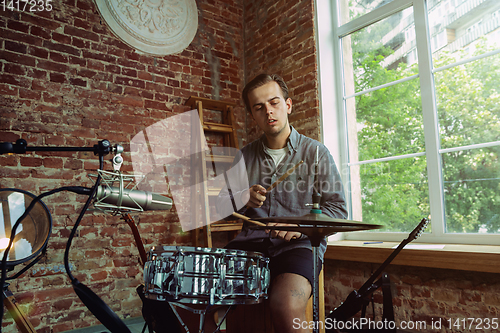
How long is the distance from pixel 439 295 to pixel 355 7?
2268 mm

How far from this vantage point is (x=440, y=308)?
2.01 meters

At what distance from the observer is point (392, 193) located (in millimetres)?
2475

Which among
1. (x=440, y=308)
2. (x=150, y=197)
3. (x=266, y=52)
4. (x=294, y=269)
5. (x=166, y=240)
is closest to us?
(x=150, y=197)

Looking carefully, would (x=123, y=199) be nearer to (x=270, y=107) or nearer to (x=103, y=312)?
(x=103, y=312)

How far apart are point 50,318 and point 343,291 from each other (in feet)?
6.73

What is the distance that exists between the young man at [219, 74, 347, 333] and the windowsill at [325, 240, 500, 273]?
0.55 metres

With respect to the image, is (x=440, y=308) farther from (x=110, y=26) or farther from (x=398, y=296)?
(x=110, y=26)

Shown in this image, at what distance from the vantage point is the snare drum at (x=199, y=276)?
1.32m

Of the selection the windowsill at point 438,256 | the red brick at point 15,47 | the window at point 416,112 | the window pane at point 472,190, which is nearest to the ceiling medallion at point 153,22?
the red brick at point 15,47

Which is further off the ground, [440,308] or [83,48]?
[83,48]

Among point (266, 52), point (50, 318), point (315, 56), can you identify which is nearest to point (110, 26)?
point (266, 52)

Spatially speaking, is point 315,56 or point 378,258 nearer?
point 378,258

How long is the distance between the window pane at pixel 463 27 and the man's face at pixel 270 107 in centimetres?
113

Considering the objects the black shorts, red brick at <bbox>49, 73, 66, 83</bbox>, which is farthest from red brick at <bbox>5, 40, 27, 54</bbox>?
the black shorts
